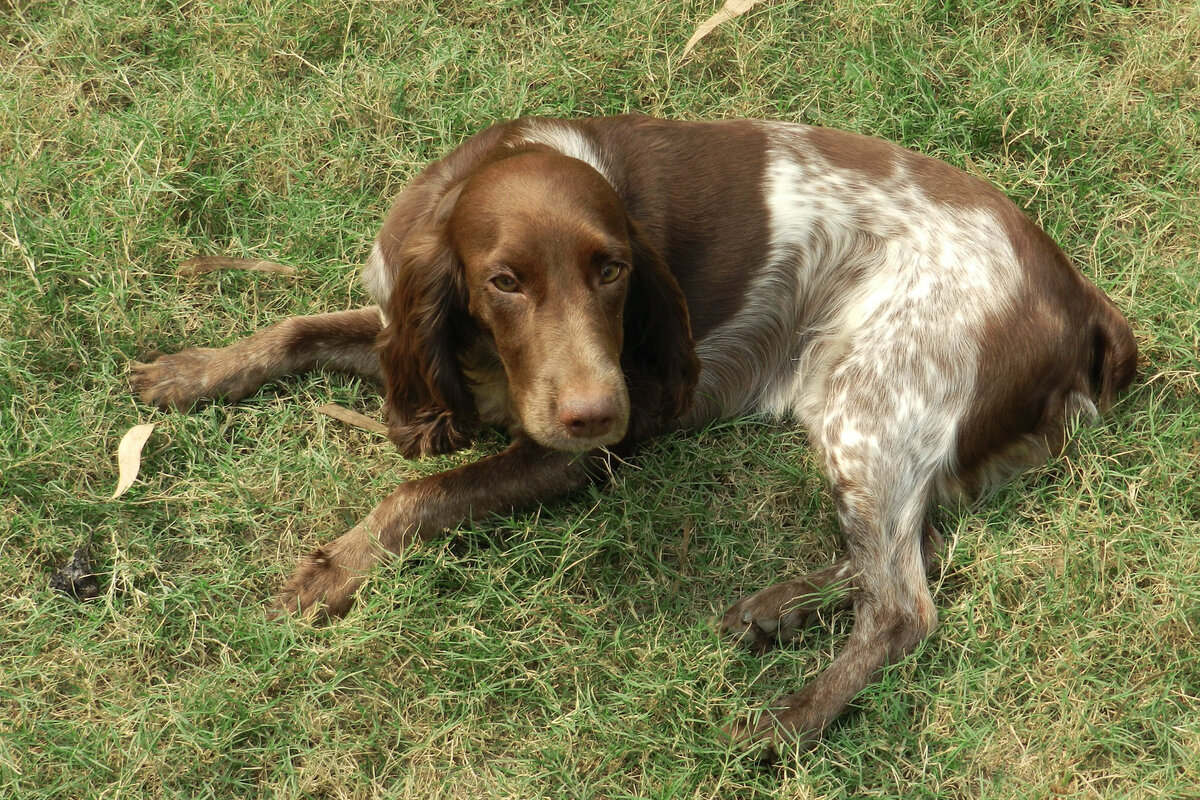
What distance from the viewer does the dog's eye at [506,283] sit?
3.32 meters

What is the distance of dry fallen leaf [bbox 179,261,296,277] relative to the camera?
436 cm

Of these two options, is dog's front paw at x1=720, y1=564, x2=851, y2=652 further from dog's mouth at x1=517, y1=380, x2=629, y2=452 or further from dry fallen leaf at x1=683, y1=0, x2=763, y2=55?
dry fallen leaf at x1=683, y1=0, x2=763, y2=55

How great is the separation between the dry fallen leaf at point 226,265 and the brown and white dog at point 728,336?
0.35 meters

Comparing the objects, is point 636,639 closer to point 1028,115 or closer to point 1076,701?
point 1076,701

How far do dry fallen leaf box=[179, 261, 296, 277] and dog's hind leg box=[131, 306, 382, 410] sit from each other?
327 millimetres

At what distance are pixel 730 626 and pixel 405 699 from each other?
99 centimetres

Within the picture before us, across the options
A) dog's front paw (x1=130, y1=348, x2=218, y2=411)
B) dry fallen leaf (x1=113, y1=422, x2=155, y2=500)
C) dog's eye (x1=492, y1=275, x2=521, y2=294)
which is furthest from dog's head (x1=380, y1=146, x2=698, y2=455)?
dry fallen leaf (x1=113, y1=422, x2=155, y2=500)

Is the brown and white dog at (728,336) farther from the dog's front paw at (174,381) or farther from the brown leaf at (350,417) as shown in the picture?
the brown leaf at (350,417)

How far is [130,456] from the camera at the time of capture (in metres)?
3.89

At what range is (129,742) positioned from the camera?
11.0ft

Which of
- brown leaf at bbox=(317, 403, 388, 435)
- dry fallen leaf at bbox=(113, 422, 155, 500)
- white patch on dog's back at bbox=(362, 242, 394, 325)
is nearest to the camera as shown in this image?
dry fallen leaf at bbox=(113, 422, 155, 500)

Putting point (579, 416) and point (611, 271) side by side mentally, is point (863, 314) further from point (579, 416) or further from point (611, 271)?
Result: point (579, 416)

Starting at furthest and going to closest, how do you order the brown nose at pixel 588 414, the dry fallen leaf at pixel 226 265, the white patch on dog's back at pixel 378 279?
1. the dry fallen leaf at pixel 226 265
2. the white patch on dog's back at pixel 378 279
3. the brown nose at pixel 588 414

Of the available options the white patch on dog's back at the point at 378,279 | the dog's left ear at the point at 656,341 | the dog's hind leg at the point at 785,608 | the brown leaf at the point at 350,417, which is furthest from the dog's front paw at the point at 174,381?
the dog's hind leg at the point at 785,608
